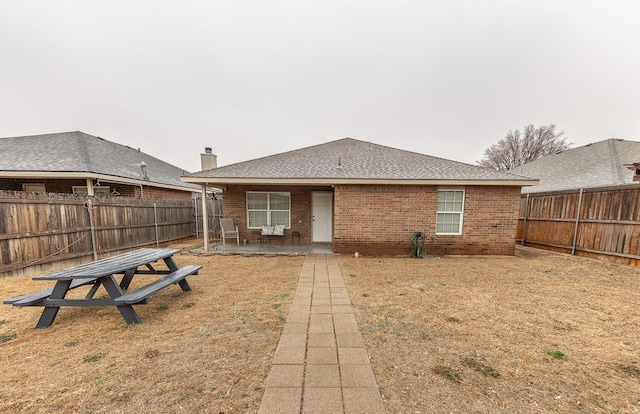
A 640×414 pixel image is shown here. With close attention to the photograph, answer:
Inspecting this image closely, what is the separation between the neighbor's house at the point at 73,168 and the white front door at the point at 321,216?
28.2 ft

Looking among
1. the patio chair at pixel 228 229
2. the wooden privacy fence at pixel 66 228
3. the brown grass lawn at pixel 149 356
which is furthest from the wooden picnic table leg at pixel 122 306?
the patio chair at pixel 228 229

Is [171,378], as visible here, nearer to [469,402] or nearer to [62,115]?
[469,402]

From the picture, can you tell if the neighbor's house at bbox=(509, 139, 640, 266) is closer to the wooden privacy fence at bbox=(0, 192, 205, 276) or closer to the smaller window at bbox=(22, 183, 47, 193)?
the wooden privacy fence at bbox=(0, 192, 205, 276)

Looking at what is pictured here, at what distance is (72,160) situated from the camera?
9.33 metres

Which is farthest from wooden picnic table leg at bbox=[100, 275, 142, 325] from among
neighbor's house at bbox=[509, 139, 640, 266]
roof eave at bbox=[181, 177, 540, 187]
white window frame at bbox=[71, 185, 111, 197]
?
neighbor's house at bbox=[509, 139, 640, 266]

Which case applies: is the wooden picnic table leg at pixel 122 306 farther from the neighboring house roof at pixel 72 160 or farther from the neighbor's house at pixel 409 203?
the neighboring house roof at pixel 72 160

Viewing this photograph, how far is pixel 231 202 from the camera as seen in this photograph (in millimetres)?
9102

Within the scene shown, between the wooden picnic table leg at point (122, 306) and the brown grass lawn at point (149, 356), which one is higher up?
the wooden picnic table leg at point (122, 306)

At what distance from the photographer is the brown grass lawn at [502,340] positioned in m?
1.90

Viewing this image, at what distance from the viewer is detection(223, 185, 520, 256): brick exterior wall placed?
7516mm

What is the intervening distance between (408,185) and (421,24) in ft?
33.0

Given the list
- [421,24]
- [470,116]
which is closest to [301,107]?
[421,24]

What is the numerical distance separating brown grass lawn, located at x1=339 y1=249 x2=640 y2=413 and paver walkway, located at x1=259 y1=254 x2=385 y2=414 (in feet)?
0.55

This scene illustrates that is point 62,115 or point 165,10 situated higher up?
point 165,10
